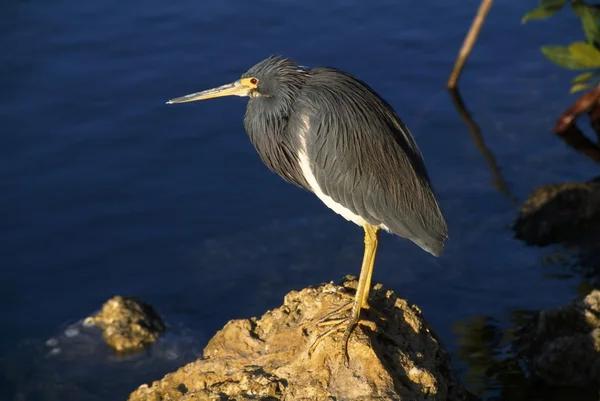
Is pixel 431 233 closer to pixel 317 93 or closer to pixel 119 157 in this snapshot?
pixel 317 93

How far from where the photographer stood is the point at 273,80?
605 cm

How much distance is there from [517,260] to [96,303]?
4029 mm

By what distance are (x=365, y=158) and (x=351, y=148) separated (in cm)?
11

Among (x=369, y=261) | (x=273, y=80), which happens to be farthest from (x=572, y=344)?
(x=273, y=80)

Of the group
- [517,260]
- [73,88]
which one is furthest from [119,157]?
[517,260]

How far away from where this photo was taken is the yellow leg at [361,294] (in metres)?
5.36

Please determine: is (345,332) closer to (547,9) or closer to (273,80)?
(273,80)

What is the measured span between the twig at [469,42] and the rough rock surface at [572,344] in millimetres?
4800

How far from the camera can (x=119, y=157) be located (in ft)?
35.7

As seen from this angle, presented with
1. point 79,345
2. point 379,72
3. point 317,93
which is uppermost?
point 317,93

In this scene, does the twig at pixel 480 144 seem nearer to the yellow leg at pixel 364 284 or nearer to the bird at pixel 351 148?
the yellow leg at pixel 364 284

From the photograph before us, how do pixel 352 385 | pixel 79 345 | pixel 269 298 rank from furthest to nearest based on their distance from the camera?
pixel 269 298, pixel 79 345, pixel 352 385

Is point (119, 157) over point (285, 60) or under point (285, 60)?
under

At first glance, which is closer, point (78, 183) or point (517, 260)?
point (517, 260)
